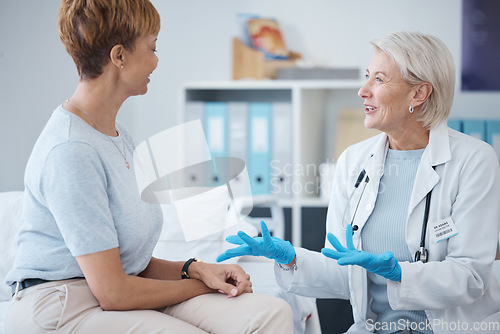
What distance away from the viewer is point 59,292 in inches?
40.2

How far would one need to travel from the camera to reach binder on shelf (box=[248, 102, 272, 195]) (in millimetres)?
2539

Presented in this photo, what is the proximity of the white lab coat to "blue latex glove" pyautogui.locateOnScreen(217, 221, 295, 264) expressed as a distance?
5 cm

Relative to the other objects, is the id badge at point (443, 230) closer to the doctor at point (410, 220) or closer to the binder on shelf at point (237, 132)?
the doctor at point (410, 220)

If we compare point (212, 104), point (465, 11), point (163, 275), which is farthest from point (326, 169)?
point (163, 275)

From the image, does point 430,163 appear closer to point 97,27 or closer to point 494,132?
point 97,27

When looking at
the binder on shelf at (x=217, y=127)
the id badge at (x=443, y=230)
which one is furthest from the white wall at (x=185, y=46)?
the id badge at (x=443, y=230)

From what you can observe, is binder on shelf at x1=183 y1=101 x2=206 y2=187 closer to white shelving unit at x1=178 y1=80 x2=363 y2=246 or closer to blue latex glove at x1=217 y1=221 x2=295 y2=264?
white shelving unit at x1=178 y1=80 x2=363 y2=246

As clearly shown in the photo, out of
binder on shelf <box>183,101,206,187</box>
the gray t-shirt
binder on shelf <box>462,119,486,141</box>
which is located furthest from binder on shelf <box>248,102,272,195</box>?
the gray t-shirt

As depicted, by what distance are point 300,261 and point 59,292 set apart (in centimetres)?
58

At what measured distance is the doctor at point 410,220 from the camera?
120 centimetres

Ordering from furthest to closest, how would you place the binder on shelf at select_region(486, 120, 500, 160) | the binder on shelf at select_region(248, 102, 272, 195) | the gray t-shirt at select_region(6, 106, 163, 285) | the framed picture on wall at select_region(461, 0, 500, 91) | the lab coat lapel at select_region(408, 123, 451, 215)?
the framed picture on wall at select_region(461, 0, 500, 91) < the binder on shelf at select_region(248, 102, 272, 195) < the binder on shelf at select_region(486, 120, 500, 160) < the lab coat lapel at select_region(408, 123, 451, 215) < the gray t-shirt at select_region(6, 106, 163, 285)

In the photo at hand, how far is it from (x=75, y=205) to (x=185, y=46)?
2.10 m

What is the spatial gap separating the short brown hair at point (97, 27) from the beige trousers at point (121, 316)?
1.48 ft

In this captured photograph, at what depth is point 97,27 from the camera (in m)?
1.05
